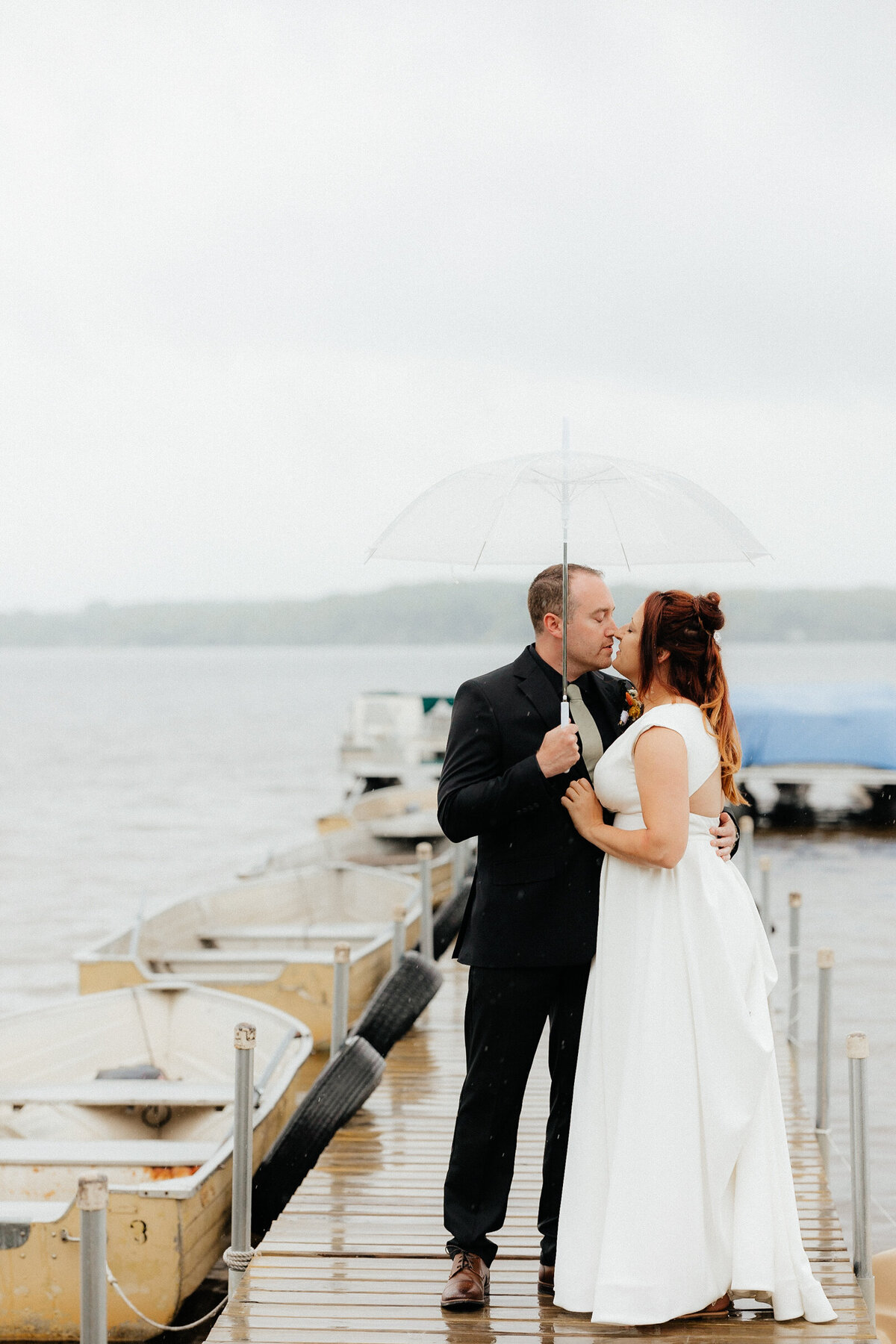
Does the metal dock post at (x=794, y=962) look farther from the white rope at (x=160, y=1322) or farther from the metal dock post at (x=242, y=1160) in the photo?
the metal dock post at (x=242, y=1160)

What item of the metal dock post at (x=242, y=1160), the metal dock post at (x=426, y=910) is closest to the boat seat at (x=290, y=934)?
the metal dock post at (x=426, y=910)

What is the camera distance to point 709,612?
3.64 m

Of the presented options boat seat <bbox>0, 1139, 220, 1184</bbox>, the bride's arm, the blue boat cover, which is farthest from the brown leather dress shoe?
the blue boat cover

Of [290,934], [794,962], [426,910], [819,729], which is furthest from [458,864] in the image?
[819,729]

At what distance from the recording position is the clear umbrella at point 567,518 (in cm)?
411

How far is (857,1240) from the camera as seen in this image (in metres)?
4.36

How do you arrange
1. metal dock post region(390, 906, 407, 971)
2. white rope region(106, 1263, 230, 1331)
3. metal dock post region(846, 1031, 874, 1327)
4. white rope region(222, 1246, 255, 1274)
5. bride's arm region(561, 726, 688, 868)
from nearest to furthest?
bride's arm region(561, 726, 688, 868) < metal dock post region(846, 1031, 874, 1327) < white rope region(222, 1246, 255, 1274) < white rope region(106, 1263, 230, 1331) < metal dock post region(390, 906, 407, 971)

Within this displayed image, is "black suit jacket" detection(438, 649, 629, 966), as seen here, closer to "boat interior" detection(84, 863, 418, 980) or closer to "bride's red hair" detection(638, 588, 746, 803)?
"bride's red hair" detection(638, 588, 746, 803)

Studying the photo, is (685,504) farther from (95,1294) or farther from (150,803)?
(150,803)

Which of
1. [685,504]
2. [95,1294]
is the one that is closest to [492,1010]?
[95,1294]

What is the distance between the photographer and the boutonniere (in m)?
Answer: 3.82

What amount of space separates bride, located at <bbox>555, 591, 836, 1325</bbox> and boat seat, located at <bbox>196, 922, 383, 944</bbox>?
8.52 m

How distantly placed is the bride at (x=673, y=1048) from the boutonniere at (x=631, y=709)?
3.0 inches

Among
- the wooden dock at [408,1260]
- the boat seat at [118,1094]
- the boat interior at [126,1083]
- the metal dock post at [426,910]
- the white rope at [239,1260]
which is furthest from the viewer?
the metal dock post at [426,910]
